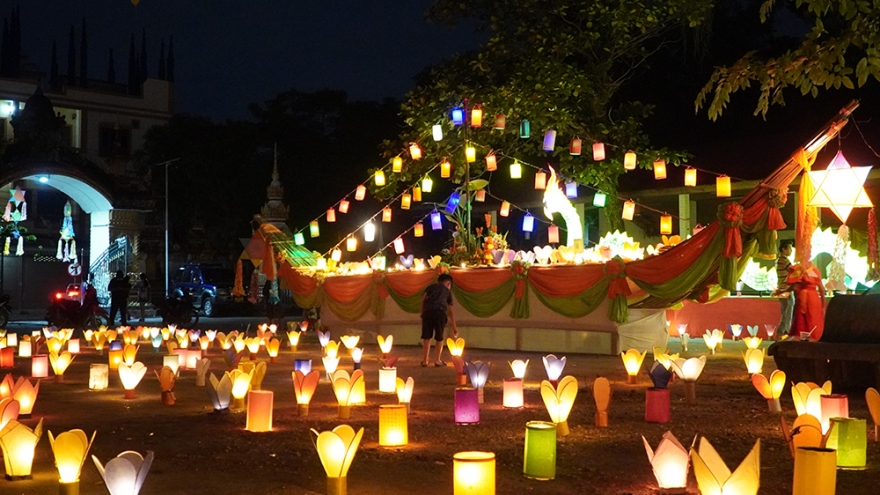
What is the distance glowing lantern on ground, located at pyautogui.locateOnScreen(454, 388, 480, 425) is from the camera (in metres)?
8.71

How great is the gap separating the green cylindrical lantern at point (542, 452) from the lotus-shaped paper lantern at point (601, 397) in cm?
202

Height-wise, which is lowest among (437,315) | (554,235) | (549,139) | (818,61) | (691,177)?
(437,315)

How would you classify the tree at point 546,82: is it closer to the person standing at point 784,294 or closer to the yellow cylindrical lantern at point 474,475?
the person standing at point 784,294

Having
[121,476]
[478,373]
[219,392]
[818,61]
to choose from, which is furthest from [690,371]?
[121,476]

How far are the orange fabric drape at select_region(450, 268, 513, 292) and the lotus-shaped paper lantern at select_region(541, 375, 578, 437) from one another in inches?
417

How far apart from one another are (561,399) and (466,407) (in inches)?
44.7

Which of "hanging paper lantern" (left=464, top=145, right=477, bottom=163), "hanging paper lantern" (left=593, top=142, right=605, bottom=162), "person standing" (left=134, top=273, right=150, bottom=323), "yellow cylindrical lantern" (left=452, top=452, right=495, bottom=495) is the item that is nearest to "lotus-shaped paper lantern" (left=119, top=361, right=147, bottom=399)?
"yellow cylindrical lantern" (left=452, top=452, right=495, bottom=495)

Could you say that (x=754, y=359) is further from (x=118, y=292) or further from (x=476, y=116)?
(x=118, y=292)

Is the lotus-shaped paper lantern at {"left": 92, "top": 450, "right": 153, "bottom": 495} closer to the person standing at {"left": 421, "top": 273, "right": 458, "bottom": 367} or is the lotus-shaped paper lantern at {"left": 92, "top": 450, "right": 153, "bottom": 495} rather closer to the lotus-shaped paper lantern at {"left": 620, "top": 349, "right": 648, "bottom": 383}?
the lotus-shaped paper lantern at {"left": 620, "top": 349, "right": 648, "bottom": 383}

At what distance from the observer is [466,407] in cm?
870

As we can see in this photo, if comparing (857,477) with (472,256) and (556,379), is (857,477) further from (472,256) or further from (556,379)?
(472,256)

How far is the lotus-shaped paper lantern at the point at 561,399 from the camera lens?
310 inches

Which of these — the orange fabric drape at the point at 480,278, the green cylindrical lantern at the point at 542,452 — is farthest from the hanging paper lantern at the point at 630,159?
the green cylindrical lantern at the point at 542,452

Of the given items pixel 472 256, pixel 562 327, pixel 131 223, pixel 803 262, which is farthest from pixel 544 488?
pixel 131 223
